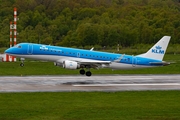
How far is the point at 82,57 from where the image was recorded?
51.6 metres

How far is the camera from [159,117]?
30016mm

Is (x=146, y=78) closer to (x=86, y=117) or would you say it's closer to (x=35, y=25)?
(x=86, y=117)

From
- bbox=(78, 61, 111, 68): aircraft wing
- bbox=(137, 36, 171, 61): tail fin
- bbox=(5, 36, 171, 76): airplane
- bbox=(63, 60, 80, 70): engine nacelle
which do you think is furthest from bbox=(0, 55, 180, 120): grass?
bbox=(137, 36, 171, 61): tail fin

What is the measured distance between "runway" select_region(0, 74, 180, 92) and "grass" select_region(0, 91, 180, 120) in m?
3.28

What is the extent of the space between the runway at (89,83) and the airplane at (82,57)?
59.5 inches

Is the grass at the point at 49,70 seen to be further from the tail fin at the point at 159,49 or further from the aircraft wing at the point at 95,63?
the tail fin at the point at 159,49

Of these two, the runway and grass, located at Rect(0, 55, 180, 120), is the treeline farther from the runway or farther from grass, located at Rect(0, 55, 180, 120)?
grass, located at Rect(0, 55, 180, 120)

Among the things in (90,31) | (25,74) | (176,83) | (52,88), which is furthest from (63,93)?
(90,31)

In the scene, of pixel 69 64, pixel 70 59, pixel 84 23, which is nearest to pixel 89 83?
pixel 69 64

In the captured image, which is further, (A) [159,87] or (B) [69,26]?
(B) [69,26]

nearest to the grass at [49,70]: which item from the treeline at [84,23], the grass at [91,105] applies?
the grass at [91,105]

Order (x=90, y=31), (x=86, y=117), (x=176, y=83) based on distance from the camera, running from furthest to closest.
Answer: (x=90, y=31) → (x=176, y=83) → (x=86, y=117)

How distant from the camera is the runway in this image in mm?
43188

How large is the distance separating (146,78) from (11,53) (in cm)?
1467
